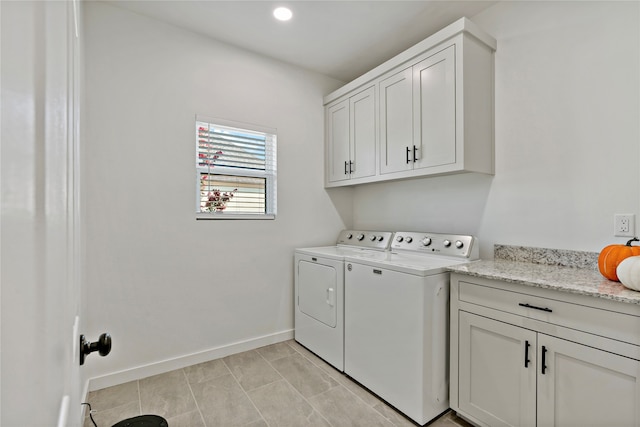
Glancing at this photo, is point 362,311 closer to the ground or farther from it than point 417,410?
farther from it

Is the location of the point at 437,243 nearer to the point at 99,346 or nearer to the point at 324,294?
the point at 324,294

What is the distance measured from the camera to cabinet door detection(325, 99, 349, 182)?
308 cm

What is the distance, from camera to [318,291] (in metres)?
2.69

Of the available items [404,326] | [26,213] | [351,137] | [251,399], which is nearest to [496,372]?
[404,326]

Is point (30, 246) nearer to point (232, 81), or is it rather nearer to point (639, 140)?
point (639, 140)

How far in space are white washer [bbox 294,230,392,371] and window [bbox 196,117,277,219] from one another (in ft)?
2.11

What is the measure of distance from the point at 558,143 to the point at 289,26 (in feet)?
6.84

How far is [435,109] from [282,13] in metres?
1.33

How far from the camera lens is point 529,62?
2125 millimetres

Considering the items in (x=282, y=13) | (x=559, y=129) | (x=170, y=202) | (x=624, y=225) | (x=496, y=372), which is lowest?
(x=496, y=372)

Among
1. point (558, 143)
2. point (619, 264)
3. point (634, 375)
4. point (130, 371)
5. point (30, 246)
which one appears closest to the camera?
point (30, 246)

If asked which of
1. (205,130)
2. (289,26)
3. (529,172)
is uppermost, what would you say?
(289,26)

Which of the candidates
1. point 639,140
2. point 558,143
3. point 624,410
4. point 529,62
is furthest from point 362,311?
point 529,62

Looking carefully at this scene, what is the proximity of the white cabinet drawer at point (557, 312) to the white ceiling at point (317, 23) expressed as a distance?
1.98 metres
